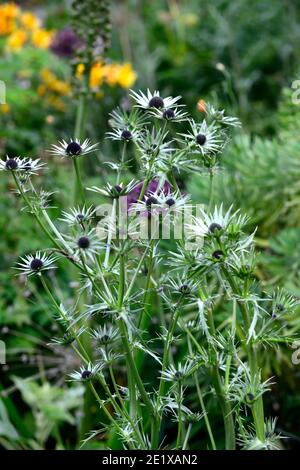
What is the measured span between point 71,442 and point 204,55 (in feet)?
9.07

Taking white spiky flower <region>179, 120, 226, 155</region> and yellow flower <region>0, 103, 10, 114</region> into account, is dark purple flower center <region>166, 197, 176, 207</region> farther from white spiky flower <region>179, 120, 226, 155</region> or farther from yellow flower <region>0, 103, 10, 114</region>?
yellow flower <region>0, 103, 10, 114</region>

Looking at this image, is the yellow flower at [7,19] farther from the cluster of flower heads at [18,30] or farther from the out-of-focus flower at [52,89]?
the out-of-focus flower at [52,89]

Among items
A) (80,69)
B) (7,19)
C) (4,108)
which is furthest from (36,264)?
(7,19)

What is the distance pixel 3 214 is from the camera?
9.12 feet

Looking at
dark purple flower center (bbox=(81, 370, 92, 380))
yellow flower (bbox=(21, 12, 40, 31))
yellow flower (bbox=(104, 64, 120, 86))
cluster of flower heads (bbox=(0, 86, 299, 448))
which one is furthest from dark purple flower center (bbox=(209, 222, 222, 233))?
yellow flower (bbox=(21, 12, 40, 31))

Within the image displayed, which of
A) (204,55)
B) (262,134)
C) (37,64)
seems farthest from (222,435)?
(204,55)

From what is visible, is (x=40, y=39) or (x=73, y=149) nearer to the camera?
(x=73, y=149)

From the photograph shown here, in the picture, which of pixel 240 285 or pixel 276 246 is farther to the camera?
pixel 276 246

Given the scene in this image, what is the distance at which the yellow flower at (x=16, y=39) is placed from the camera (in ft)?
12.1

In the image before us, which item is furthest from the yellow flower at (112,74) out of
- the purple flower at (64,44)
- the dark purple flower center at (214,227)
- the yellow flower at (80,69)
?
the dark purple flower center at (214,227)

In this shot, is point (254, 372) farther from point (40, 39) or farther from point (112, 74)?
point (40, 39)

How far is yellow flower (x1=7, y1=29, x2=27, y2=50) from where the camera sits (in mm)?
3689

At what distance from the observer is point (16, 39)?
375 cm
